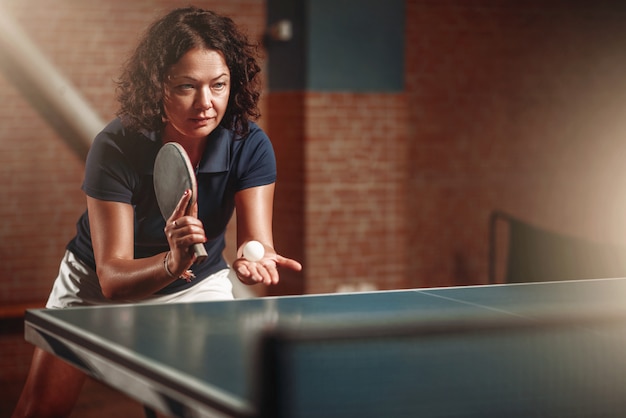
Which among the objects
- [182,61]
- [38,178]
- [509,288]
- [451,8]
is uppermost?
[451,8]

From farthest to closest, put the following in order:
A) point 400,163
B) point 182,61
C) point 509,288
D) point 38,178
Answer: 1. point 400,163
2. point 38,178
3. point 182,61
4. point 509,288

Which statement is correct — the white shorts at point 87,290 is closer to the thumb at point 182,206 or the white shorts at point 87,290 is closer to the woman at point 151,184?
the woman at point 151,184

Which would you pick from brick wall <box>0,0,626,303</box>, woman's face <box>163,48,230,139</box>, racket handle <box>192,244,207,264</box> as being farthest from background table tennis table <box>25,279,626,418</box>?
brick wall <box>0,0,626,303</box>

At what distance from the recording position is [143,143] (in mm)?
3271

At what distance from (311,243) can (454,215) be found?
4.02 feet

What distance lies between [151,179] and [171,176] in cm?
20

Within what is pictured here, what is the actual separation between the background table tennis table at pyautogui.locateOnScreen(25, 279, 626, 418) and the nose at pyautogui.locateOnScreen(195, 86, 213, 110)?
895 millimetres

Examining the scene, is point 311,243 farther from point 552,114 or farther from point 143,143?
point 143,143

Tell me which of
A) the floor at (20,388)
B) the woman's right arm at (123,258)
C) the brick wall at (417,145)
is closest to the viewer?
the woman's right arm at (123,258)

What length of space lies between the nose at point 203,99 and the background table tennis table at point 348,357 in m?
0.90

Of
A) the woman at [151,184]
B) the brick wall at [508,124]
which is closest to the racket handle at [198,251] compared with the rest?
the woman at [151,184]

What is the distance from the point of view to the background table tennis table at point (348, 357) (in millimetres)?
1609

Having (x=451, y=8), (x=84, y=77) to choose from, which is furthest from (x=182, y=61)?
(x=451, y=8)

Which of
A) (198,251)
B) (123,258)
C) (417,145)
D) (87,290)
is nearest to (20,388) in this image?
(87,290)
